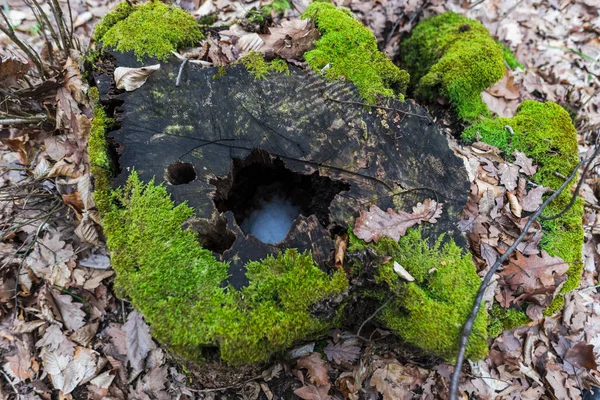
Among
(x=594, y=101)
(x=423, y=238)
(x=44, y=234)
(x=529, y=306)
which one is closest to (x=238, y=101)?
(x=423, y=238)

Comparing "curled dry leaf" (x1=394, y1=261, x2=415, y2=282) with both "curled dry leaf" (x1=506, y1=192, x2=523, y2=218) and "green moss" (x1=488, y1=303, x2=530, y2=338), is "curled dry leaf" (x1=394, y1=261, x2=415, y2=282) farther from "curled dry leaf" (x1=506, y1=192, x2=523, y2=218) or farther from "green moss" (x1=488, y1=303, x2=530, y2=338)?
"curled dry leaf" (x1=506, y1=192, x2=523, y2=218)

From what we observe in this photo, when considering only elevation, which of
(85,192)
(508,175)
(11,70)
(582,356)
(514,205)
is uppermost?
(508,175)

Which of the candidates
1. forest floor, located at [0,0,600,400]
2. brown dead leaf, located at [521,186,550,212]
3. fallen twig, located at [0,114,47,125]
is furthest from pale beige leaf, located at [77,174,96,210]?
brown dead leaf, located at [521,186,550,212]

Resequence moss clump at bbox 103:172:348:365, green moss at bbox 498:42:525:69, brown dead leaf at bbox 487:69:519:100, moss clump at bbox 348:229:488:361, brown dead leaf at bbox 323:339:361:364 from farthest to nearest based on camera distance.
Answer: green moss at bbox 498:42:525:69 → brown dead leaf at bbox 487:69:519:100 → brown dead leaf at bbox 323:339:361:364 → moss clump at bbox 348:229:488:361 → moss clump at bbox 103:172:348:365

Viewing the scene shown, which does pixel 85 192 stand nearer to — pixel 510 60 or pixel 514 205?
pixel 514 205

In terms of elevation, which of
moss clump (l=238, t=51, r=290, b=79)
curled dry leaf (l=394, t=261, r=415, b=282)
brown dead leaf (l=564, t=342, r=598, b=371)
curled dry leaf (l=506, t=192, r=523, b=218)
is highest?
moss clump (l=238, t=51, r=290, b=79)

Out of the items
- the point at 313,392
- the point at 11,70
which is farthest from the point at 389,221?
the point at 11,70

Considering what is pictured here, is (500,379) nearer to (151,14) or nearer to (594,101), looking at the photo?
(594,101)

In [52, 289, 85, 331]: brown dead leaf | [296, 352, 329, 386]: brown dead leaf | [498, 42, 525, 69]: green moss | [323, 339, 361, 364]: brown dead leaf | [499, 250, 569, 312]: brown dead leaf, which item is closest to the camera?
[499, 250, 569, 312]: brown dead leaf
